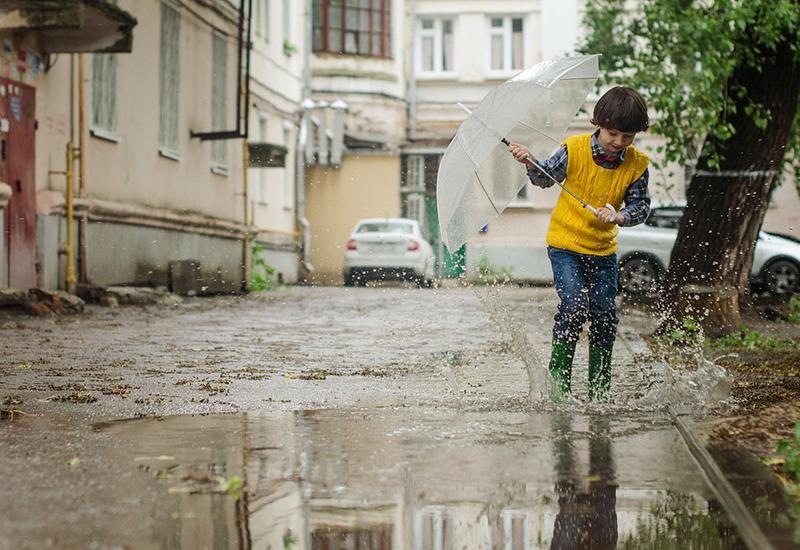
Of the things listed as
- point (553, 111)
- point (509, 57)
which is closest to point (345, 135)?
point (509, 57)

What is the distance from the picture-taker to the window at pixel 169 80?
73.6 feet

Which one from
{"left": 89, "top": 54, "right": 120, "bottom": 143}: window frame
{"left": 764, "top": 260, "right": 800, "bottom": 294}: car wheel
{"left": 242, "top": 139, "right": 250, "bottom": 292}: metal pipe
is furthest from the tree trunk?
{"left": 242, "top": 139, "right": 250, "bottom": 292}: metal pipe

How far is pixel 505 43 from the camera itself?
41250mm

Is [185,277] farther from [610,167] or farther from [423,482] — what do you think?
[423,482]

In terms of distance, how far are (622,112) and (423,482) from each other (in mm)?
2812

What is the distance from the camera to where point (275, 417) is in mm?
6410

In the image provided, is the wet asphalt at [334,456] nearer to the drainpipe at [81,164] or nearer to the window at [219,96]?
the drainpipe at [81,164]

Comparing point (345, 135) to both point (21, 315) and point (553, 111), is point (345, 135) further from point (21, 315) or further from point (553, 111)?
point (553, 111)

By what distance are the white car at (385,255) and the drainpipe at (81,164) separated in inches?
543

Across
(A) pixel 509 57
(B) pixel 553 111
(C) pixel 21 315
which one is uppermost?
(A) pixel 509 57

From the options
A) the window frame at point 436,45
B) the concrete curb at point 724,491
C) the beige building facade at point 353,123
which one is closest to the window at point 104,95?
the concrete curb at point 724,491

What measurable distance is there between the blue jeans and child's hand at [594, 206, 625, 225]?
34cm

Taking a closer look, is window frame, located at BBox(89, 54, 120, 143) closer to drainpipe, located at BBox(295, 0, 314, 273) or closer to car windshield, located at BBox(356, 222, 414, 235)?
car windshield, located at BBox(356, 222, 414, 235)

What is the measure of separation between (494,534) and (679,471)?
1.22 metres
